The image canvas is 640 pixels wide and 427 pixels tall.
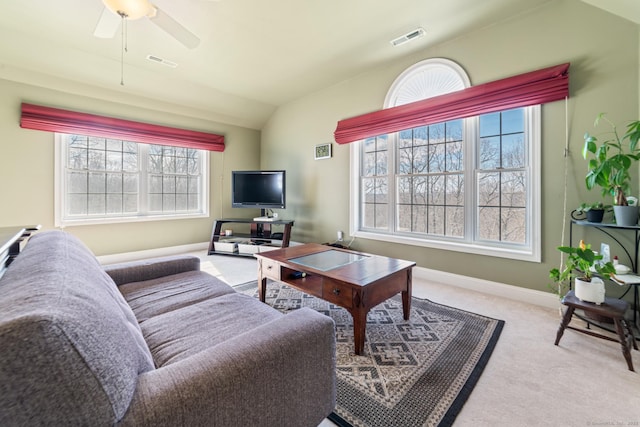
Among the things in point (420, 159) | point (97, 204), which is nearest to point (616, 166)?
point (420, 159)

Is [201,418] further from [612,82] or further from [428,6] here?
[612,82]

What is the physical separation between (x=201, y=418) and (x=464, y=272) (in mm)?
3027

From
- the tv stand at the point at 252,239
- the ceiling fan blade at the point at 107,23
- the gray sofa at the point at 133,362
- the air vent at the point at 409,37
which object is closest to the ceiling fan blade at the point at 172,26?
the ceiling fan blade at the point at 107,23

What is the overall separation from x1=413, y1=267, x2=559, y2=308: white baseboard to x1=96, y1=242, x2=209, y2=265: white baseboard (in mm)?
3726

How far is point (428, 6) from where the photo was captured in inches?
99.0

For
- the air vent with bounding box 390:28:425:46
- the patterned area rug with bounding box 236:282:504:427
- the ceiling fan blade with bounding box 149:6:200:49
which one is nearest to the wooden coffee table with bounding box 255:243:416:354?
the patterned area rug with bounding box 236:282:504:427

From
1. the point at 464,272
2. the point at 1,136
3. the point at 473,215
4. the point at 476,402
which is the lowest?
the point at 476,402

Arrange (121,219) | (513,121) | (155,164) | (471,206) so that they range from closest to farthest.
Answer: (513,121), (471,206), (121,219), (155,164)

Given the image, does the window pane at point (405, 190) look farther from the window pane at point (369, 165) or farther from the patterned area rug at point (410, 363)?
the patterned area rug at point (410, 363)

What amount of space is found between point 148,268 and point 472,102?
3.38 metres

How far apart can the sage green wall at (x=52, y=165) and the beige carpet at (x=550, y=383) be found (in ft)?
13.9

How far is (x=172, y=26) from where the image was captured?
2.21 meters

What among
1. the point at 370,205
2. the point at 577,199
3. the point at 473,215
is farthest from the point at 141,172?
the point at 577,199

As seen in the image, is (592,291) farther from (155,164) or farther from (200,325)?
(155,164)
